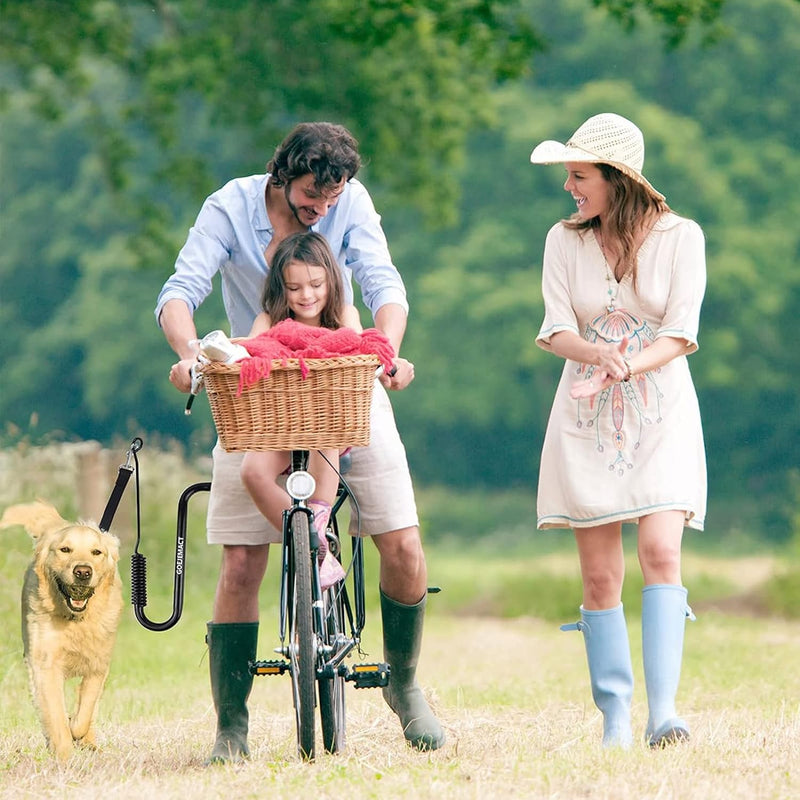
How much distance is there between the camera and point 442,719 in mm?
5613

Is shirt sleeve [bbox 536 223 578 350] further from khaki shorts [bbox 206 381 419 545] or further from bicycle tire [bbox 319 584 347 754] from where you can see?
bicycle tire [bbox 319 584 347 754]

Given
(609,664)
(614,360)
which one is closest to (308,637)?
(609,664)

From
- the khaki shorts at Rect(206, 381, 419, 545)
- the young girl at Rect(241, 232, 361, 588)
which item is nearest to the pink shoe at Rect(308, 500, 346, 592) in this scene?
the young girl at Rect(241, 232, 361, 588)

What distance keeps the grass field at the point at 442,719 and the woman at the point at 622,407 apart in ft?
1.03

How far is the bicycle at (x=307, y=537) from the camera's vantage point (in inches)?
162

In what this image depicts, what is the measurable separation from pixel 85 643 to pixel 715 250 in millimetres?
23086

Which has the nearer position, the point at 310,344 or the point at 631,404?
the point at 310,344

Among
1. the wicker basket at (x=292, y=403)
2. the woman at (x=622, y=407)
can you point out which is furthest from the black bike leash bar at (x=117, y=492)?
the woman at (x=622, y=407)

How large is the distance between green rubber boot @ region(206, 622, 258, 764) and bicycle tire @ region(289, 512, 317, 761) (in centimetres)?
41

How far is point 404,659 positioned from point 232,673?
55 cm

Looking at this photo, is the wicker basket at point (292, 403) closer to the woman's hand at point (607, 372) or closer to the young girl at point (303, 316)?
the young girl at point (303, 316)

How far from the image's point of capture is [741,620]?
1174cm

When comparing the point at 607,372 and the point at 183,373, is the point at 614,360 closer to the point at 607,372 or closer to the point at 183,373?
the point at 607,372

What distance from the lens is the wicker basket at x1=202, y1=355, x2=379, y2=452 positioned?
162 inches
